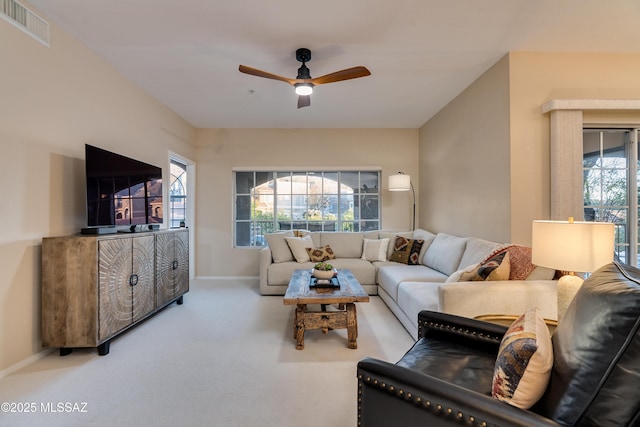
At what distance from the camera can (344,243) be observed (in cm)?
473

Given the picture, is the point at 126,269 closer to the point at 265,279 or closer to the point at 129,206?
the point at 129,206

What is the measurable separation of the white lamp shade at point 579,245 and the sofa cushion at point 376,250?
2792 mm

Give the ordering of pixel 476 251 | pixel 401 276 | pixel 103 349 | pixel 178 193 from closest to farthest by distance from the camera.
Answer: pixel 103 349
pixel 476 251
pixel 401 276
pixel 178 193

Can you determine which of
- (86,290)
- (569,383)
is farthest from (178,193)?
(569,383)

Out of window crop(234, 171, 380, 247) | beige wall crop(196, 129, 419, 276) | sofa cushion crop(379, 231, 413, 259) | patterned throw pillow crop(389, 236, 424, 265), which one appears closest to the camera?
patterned throw pillow crop(389, 236, 424, 265)

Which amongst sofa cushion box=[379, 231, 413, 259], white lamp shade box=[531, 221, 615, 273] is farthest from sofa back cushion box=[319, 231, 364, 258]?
white lamp shade box=[531, 221, 615, 273]

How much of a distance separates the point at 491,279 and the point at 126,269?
299cm

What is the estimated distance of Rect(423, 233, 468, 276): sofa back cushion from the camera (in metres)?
3.28

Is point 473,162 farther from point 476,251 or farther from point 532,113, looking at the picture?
point 476,251

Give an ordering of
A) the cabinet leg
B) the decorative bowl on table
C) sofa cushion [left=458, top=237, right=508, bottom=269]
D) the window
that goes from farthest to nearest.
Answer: the window
the decorative bowl on table
sofa cushion [left=458, top=237, right=508, bottom=269]
the cabinet leg

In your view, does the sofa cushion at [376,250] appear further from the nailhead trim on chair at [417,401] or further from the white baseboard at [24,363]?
the white baseboard at [24,363]

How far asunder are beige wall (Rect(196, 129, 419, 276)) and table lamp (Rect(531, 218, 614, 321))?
3523mm

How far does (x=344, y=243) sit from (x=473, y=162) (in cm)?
218

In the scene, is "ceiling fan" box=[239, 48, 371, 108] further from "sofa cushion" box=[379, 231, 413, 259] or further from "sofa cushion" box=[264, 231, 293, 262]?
"sofa cushion" box=[379, 231, 413, 259]
